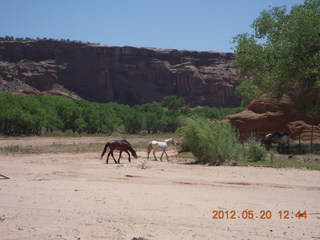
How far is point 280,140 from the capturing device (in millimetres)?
26984

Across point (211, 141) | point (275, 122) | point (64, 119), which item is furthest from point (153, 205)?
point (64, 119)

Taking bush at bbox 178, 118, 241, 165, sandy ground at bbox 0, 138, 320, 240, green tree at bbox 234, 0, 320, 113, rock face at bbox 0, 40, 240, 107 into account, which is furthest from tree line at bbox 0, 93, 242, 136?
rock face at bbox 0, 40, 240, 107

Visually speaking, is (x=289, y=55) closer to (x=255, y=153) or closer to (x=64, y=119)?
(x=255, y=153)

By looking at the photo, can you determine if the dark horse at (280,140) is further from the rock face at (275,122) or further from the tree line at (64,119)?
the tree line at (64,119)

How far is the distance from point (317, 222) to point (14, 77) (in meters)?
122

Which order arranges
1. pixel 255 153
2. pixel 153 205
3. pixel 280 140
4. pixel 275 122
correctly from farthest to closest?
pixel 275 122 → pixel 280 140 → pixel 255 153 → pixel 153 205

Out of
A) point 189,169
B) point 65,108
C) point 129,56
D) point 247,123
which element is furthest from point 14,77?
point 189,169

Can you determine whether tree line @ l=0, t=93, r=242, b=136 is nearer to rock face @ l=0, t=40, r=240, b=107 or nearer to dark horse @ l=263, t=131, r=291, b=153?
dark horse @ l=263, t=131, r=291, b=153

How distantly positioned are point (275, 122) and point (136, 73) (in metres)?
117

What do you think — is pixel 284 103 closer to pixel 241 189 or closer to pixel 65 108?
pixel 241 189

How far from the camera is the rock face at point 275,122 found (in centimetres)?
2964

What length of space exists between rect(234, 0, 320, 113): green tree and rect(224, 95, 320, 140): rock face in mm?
1569

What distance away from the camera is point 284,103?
30.5m

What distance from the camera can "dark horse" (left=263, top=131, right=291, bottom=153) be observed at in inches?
1054
